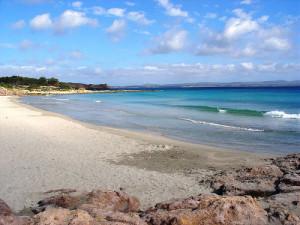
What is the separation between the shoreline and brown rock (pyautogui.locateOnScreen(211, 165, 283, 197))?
0.56m

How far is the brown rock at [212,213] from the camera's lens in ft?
17.5

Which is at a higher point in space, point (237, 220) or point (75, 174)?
point (237, 220)

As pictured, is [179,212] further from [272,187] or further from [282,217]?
[272,187]

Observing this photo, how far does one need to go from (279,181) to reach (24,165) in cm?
775

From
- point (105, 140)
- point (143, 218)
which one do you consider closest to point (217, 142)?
point (105, 140)

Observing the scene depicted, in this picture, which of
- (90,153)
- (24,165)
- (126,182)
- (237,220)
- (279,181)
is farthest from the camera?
(90,153)

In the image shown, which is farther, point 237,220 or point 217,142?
point 217,142

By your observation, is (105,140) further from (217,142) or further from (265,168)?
(265,168)

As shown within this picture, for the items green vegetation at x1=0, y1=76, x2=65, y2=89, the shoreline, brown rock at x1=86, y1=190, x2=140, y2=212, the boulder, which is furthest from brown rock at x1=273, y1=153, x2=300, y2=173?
green vegetation at x1=0, y1=76, x2=65, y2=89

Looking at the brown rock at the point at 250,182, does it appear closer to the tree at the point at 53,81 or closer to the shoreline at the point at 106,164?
the shoreline at the point at 106,164

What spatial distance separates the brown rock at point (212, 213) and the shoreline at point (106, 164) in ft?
9.83

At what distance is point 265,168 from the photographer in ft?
31.2

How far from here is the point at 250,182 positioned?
8.52 m

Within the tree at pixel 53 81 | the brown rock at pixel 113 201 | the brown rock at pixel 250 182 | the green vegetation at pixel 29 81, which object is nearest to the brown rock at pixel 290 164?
the brown rock at pixel 250 182
